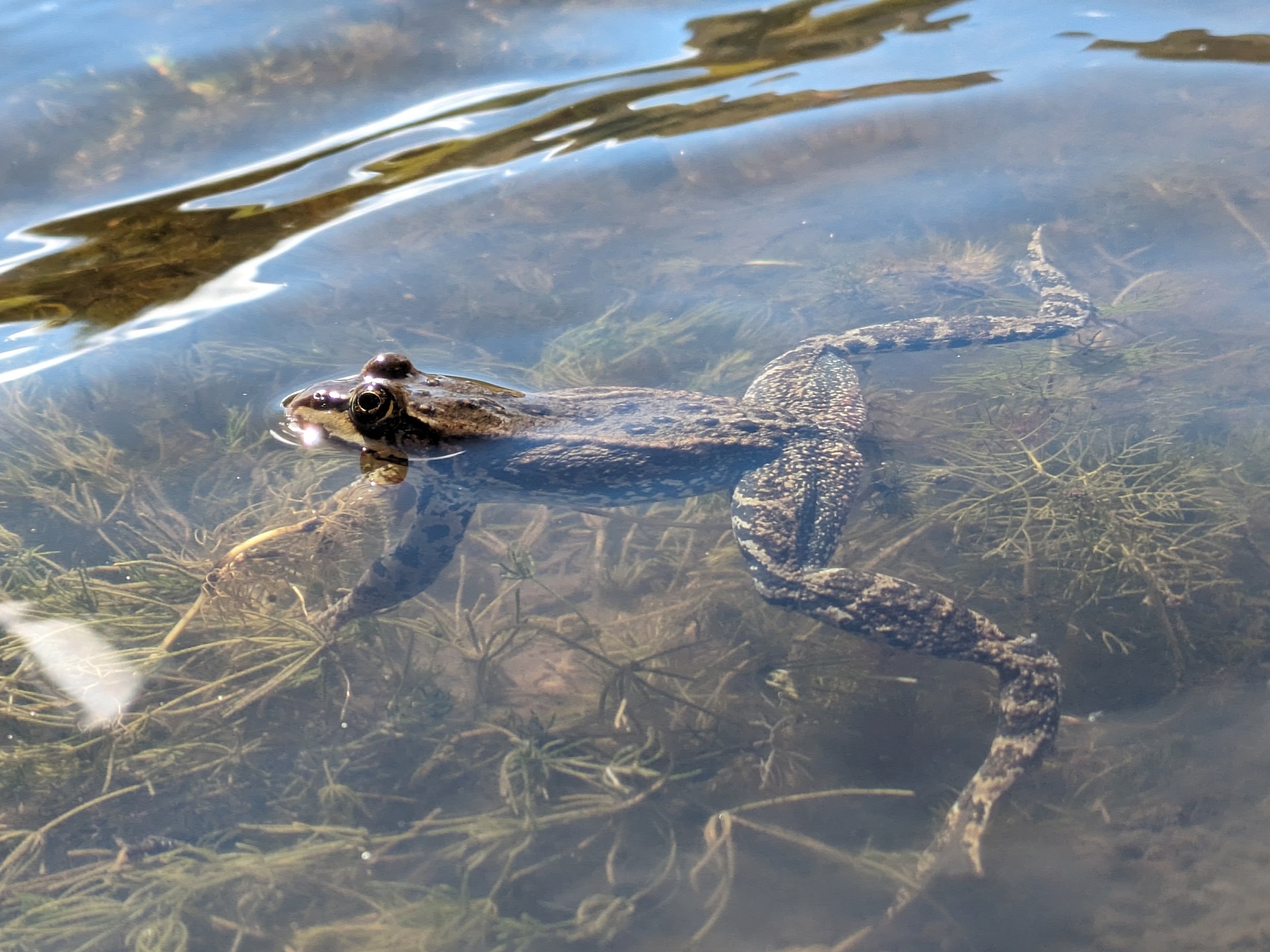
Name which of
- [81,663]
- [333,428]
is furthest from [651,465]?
[81,663]

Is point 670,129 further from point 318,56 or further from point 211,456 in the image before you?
point 211,456

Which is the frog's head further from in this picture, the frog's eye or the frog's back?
the frog's back

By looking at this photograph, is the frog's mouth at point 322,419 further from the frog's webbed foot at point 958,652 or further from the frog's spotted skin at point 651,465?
the frog's webbed foot at point 958,652

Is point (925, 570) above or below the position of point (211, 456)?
below

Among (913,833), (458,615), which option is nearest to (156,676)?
(458,615)

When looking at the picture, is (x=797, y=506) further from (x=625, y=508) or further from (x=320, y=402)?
(x=320, y=402)

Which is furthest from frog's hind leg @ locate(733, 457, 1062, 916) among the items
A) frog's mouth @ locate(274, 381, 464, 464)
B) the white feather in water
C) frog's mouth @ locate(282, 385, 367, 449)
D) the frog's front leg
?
the white feather in water

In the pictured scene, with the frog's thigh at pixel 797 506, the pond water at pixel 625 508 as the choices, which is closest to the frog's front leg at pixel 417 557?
the pond water at pixel 625 508
